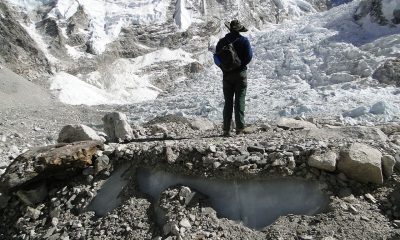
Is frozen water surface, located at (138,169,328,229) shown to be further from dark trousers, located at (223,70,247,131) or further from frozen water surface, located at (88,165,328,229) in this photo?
dark trousers, located at (223,70,247,131)

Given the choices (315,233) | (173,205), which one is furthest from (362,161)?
(173,205)

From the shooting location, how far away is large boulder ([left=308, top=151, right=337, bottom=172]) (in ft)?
12.2

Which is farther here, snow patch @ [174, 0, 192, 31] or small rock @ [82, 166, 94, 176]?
snow patch @ [174, 0, 192, 31]

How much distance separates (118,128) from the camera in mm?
6078

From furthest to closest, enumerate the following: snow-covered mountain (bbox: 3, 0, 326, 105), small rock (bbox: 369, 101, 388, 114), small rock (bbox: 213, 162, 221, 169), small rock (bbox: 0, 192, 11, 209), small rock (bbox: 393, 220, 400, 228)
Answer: snow-covered mountain (bbox: 3, 0, 326, 105), small rock (bbox: 369, 101, 388, 114), small rock (bbox: 0, 192, 11, 209), small rock (bbox: 213, 162, 221, 169), small rock (bbox: 393, 220, 400, 228)

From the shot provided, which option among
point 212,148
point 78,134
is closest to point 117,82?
point 78,134

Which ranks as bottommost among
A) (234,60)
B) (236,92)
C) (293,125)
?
(293,125)

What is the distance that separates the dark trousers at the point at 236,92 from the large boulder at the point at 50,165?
157 centimetres

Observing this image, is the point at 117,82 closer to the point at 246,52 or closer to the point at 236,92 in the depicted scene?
the point at 236,92

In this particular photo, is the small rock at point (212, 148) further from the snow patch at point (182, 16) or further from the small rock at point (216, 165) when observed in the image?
the snow patch at point (182, 16)

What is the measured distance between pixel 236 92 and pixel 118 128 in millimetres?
1690

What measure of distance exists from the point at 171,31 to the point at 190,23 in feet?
8.82

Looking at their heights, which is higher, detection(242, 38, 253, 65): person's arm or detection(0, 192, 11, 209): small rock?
detection(242, 38, 253, 65): person's arm

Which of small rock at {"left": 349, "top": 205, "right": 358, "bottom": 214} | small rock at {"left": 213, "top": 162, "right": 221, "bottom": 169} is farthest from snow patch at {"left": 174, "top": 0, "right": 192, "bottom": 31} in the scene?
small rock at {"left": 349, "top": 205, "right": 358, "bottom": 214}
